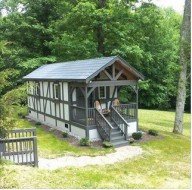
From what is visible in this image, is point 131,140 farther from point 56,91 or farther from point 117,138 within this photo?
point 56,91

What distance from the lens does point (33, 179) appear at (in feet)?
26.0

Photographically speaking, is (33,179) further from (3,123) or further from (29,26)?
(29,26)

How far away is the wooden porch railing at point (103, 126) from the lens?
49.1ft

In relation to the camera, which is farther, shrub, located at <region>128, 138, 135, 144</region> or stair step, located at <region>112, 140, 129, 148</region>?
shrub, located at <region>128, 138, 135, 144</region>

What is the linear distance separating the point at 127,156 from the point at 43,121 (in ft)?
33.6

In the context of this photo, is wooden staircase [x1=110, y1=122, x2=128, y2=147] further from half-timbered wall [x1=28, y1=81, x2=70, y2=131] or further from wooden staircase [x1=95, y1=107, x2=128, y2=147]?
half-timbered wall [x1=28, y1=81, x2=70, y2=131]

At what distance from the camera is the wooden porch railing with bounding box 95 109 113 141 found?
14977mm

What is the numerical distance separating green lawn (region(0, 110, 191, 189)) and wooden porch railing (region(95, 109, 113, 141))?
6.57ft

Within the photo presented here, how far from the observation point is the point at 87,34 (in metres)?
22.7

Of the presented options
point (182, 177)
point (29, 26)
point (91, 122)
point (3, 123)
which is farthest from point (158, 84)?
point (3, 123)

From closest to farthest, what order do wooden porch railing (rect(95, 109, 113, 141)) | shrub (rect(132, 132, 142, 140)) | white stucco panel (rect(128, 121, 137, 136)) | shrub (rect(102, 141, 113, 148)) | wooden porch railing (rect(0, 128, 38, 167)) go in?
wooden porch railing (rect(0, 128, 38, 167))
shrub (rect(102, 141, 113, 148))
wooden porch railing (rect(95, 109, 113, 141))
shrub (rect(132, 132, 142, 140))
white stucco panel (rect(128, 121, 137, 136))

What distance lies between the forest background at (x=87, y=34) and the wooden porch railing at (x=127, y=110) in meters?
4.62

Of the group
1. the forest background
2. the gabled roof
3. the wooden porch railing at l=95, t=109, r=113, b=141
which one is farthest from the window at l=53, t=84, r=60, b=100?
the wooden porch railing at l=95, t=109, r=113, b=141

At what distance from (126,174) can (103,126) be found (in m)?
4.97
